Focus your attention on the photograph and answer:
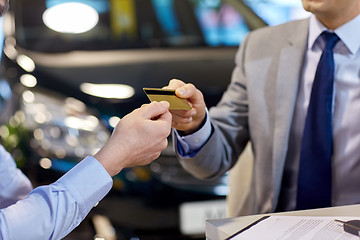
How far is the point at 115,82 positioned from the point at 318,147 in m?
1.20

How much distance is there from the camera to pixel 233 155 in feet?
5.60

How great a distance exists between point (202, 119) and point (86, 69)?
121cm

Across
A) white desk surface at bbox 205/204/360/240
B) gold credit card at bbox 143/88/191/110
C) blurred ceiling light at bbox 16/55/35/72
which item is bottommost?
white desk surface at bbox 205/204/360/240

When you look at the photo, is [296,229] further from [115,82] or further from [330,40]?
[115,82]

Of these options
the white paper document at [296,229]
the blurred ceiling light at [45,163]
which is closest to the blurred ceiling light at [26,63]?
the blurred ceiling light at [45,163]

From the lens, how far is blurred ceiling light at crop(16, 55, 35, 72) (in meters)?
2.53

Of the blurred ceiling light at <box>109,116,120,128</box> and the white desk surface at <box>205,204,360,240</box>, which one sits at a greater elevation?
the blurred ceiling light at <box>109,116,120,128</box>

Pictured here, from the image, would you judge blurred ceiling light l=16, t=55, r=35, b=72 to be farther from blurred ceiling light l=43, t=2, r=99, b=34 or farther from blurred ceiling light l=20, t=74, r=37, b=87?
blurred ceiling light l=43, t=2, r=99, b=34

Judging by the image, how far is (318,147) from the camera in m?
1.51

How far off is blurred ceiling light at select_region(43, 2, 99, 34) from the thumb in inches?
70.7

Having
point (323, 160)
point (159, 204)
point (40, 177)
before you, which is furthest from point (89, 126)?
point (323, 160)

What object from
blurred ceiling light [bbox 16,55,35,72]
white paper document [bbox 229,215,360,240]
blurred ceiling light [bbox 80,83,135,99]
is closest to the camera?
white paper document [bbox 229,215,360,240]

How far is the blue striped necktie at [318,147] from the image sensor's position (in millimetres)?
1503

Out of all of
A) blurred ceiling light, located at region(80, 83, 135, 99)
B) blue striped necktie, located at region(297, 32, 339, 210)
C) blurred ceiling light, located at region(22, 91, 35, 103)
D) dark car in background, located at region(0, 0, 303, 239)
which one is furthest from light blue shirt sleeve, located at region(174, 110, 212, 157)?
blurred ceiling light, located at region(22, 91, 35, 103)
